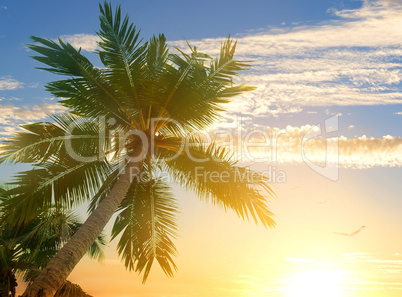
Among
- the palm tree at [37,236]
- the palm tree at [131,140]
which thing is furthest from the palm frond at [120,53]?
the palm tree at [37,236]

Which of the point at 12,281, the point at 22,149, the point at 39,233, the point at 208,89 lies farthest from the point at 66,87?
the point at 39,233

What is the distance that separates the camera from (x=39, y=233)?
16.7m

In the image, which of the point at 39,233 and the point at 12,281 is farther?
the point at 39,233

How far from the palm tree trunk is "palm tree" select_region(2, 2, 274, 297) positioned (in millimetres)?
39

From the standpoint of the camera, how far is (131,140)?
13.6 meters

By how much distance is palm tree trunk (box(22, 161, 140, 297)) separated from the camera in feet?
30.9

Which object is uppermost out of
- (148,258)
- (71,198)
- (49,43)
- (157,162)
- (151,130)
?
(49,43)

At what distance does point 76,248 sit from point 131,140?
13.5ft

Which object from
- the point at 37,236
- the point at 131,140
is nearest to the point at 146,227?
the point at 131,140

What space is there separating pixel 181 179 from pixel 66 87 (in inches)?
168

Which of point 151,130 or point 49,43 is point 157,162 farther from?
point 49,43

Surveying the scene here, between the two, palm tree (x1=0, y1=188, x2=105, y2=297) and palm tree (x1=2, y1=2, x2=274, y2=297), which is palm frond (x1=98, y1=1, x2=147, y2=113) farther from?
palm tree (x1=0, y1=188, x2=105, y2=297)

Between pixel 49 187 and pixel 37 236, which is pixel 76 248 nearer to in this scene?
pixel 49 187

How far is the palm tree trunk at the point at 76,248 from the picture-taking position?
942 cm
